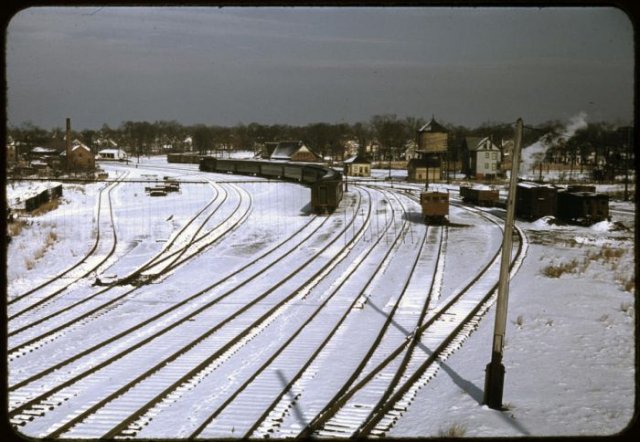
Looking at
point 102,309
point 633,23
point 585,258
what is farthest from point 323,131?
point 633,23

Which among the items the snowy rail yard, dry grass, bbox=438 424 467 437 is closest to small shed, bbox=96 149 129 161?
the snowy rail yard

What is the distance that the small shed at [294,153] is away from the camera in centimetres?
6012

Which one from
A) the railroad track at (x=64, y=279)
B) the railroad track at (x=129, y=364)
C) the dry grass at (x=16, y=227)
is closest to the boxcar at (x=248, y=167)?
the dry grass at (x=16, y=227)

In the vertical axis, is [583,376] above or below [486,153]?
below

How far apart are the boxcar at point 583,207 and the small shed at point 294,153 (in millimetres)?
32868

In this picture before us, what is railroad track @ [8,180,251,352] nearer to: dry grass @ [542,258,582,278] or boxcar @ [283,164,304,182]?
dry grass @ [542,258,582,278]

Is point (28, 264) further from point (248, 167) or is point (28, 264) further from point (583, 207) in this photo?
point (248, 167)

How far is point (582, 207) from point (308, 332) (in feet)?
70.3

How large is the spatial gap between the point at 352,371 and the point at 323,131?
188 feet

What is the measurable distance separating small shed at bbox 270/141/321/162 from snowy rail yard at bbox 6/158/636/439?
1391 inches

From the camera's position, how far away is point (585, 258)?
1997 centimetres

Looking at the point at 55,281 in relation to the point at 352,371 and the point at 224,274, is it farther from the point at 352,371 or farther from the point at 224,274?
the point at 352,371

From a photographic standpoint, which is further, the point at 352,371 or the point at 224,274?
the point at 224,274

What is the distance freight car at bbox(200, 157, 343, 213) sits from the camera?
2967 cm
